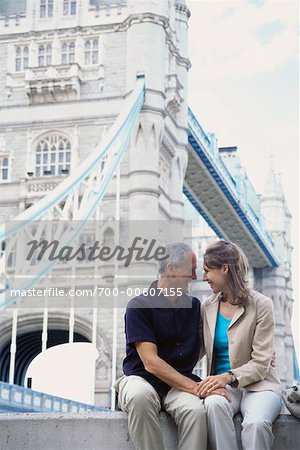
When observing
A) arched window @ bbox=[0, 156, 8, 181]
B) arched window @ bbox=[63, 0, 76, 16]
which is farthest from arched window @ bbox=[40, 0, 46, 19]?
arched window @ bbox=[0, 156, 8, 181]

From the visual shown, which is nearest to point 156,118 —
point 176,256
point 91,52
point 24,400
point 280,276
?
point 91,52

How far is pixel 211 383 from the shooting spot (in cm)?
246

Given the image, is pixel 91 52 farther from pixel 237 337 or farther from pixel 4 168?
pixel 237 337

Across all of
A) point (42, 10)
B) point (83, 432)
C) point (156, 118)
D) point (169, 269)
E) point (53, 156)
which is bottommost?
point (83, 432)

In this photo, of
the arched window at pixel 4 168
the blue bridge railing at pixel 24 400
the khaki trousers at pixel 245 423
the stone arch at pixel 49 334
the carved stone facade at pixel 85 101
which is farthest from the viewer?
the arched window at pixel 4 168

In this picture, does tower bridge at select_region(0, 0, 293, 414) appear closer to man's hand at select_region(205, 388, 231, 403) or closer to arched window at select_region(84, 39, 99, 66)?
arched window at select_region(84, 39, 99, 66)

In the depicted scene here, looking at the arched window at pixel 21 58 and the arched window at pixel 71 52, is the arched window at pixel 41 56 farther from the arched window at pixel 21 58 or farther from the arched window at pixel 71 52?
the arched window at pixel 71 52

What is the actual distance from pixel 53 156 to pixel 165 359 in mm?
12961

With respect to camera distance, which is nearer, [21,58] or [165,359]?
[165,359]

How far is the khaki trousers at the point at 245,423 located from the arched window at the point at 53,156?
12795mm

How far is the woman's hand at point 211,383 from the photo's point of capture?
8.04ft

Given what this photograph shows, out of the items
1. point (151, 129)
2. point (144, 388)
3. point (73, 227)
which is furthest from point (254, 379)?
point (151, 129)

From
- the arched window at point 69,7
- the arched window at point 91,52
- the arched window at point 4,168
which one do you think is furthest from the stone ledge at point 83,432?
the arched window at point 69,7

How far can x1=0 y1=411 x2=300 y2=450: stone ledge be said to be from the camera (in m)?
2.46
